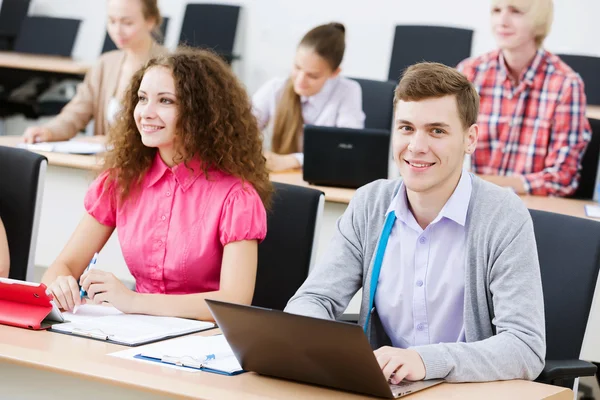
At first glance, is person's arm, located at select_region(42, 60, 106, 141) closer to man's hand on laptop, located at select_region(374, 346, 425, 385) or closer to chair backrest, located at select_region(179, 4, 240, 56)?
chair backrest, located at select_region(179, 4, 240, 56)


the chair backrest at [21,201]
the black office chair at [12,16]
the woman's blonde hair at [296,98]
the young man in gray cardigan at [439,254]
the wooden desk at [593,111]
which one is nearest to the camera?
the young man in gray cardigan at [439,254]

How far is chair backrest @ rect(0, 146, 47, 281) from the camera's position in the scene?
2.40m

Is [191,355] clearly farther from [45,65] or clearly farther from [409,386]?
[45,65]

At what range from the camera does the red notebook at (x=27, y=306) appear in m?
1.75

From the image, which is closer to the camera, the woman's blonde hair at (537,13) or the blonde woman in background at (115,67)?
the woman's blonde hair at (537,13)

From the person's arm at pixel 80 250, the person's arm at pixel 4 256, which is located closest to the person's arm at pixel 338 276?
the person's arm at pixel 80 250

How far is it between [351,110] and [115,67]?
1018 millimetres

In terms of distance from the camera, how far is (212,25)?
20.3 feet

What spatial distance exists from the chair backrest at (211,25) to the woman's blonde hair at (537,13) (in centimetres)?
297

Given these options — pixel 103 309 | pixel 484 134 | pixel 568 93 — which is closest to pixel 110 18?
pixel 484 134

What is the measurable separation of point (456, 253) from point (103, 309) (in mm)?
750

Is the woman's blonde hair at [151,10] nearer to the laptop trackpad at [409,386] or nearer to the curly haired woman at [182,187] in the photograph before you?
the curly haired woman at [182,187]

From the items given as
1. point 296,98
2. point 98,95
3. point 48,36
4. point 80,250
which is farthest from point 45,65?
point 80,250

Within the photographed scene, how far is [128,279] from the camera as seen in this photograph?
3137mm
